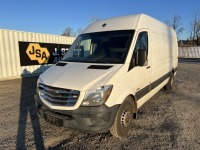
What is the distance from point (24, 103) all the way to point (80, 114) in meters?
4.11

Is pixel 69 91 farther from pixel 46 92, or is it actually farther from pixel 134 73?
pixel 134 73

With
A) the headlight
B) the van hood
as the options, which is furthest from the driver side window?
the headlight

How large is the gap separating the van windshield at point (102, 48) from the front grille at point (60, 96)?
1164 mm

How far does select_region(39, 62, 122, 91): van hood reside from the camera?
379 centimetres

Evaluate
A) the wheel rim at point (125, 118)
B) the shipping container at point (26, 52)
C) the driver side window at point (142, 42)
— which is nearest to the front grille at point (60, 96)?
the wheel rim at point (125, 118)

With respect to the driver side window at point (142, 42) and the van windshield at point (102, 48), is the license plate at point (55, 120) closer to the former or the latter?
the van windshield at point (102, 48)

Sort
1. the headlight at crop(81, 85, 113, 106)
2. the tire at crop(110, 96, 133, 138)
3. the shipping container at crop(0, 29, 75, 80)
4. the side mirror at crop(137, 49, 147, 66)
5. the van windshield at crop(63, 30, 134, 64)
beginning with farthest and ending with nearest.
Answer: the shipping container at crop(0, 29, 75, 80) → the van windshield at crop(63, 30, 134, 64) → the side mirror at crop(137, 49, 147, 66) → the tire at crop(110, 96, 133, 138) → the headlight at crop(81, 85, 113, 106)

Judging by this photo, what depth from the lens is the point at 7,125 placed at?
5.18 m

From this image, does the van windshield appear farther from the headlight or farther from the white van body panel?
the headlight

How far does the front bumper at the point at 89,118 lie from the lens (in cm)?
366

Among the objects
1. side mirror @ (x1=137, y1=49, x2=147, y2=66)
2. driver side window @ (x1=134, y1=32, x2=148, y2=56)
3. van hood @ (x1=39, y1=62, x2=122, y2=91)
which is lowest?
van hood @ (x1=39, y1=62, x2=122, y2=91)

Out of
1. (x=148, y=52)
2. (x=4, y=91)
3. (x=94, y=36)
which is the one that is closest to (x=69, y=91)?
(x=94, y=36)

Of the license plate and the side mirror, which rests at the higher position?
the side mirror

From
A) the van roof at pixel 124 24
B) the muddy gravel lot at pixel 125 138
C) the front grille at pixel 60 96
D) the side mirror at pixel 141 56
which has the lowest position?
the muddy gravel lot at pixel 125 138
